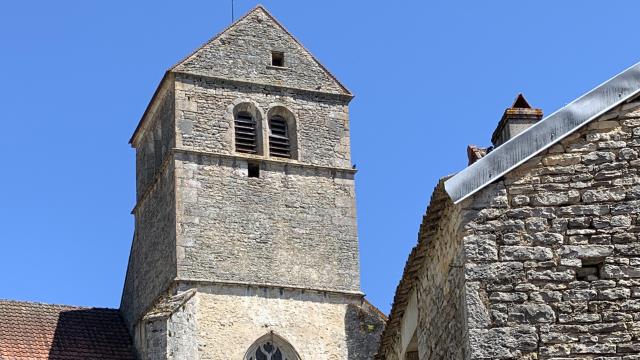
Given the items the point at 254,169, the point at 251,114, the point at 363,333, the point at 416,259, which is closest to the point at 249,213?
the point at 254,169

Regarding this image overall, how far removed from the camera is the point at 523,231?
30.8 ft

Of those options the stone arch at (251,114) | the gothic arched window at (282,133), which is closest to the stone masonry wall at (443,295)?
the stone arch at (251,114)

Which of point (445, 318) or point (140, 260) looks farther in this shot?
point (140, 260)

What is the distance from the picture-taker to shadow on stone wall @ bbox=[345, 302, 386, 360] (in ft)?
77.4

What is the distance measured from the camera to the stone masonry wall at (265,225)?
23516mm

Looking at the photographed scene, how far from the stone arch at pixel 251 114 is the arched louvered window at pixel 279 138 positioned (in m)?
0.21

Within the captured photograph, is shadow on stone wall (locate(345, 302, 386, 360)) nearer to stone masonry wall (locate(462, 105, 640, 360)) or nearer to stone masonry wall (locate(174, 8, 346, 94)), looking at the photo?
stone masonry wall (locate(174, 8, 346, 94))

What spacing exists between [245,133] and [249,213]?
64.4 inches

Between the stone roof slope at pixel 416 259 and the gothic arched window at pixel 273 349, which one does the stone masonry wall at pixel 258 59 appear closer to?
the gothic arched window at pixel 273 349

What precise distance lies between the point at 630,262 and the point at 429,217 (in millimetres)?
1587

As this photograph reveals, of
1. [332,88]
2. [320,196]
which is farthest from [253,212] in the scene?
[332,88]

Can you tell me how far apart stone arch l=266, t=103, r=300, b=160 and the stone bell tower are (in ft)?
0.08

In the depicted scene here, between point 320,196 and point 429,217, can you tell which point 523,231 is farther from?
point 320,196

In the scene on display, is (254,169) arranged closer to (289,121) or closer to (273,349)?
(289,121)
